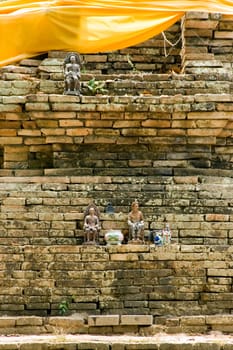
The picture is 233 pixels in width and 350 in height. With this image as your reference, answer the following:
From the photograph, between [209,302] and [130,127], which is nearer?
[209,302]

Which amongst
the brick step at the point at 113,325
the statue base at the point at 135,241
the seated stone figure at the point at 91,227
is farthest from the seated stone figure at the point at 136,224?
the brick step at the point at 113,325

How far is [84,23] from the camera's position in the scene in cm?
1087

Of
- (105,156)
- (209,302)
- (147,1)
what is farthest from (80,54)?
(209,302)

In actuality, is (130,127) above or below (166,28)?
below

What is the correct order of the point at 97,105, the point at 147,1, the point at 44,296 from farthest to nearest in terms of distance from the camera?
the point at 147,1
the point at 97,105
the point at 44,296

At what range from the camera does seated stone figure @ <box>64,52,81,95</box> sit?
992cm

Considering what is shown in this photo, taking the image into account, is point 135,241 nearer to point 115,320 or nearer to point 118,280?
point 118,280

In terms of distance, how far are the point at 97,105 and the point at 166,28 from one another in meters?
2.10

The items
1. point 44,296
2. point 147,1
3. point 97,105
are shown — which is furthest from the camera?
point 147,1

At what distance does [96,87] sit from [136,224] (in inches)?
87.2

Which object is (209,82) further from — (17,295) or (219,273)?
(17,295)

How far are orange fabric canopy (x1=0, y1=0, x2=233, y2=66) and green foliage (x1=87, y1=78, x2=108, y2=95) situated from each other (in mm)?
817

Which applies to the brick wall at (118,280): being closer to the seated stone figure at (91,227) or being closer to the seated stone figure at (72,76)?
the seated stone figure at (91,227)

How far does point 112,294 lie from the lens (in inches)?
340
